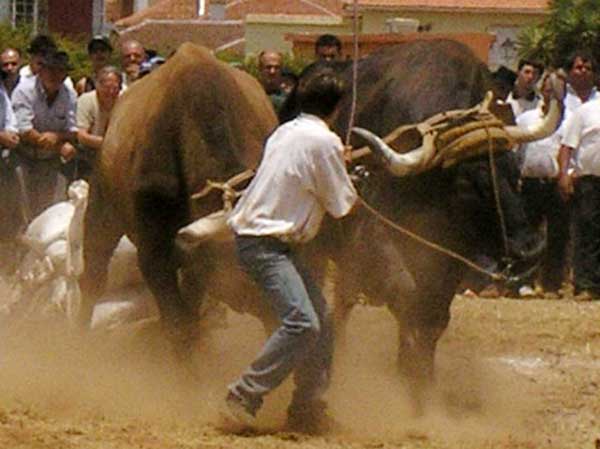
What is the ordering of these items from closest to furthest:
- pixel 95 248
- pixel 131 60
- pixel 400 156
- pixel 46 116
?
pixel 400 156 < pixel 95 248 < pixel 46 116 < pixel 131 60

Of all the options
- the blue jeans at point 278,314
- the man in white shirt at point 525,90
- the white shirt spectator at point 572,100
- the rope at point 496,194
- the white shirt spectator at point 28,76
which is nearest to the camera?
the blue jeans at point 278,314

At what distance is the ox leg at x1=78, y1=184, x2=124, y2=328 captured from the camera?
1229 centimetres

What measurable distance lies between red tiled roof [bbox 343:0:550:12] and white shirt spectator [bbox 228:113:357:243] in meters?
33.8

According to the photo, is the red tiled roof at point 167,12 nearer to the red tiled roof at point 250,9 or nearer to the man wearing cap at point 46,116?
the red tiled roof at point 250,9

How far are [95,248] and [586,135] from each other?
17.5 ft

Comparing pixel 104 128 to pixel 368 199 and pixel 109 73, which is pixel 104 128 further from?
pixel 368 199

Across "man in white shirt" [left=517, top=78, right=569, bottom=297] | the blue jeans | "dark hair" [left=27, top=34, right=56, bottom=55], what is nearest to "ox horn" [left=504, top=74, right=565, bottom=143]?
the blue jeans

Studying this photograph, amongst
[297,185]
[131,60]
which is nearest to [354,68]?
[297,185]

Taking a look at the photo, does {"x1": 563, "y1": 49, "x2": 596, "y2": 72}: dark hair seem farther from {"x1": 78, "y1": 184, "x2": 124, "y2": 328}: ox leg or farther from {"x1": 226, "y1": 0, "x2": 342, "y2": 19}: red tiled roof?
{"x1": 226, "y1": 0, "x2": 342, "y2": 19}: red tiled roof

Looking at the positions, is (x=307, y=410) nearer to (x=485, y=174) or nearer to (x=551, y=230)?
(x=485, y=174)

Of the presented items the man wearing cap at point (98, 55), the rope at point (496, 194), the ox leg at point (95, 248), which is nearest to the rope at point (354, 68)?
the rope at point (496, 194)

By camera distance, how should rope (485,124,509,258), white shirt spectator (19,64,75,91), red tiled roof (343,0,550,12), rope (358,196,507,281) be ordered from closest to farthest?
rope (358,196,507,281), rope (485,124,509,258), white shirt spectator (19,64,75,91), red tiled roof (343,0,550,12)

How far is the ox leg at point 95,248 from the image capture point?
12.3m

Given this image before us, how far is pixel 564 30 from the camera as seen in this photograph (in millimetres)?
29203
